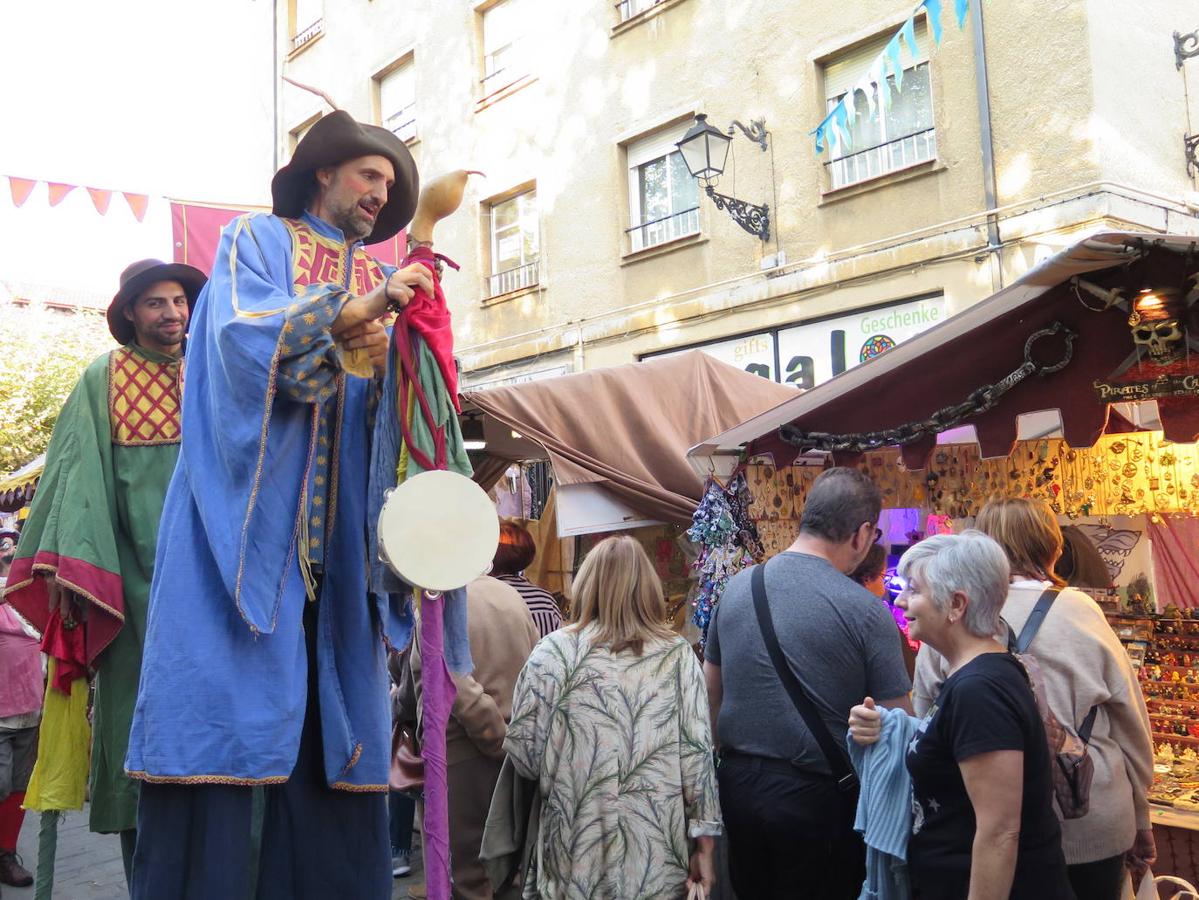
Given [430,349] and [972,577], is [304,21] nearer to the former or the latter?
[430,349]

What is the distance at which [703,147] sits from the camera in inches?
401

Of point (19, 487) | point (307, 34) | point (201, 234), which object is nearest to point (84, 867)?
point (201, 234)

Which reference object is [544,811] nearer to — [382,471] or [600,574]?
[600,574]

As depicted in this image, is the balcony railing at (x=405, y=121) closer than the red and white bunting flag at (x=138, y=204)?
No

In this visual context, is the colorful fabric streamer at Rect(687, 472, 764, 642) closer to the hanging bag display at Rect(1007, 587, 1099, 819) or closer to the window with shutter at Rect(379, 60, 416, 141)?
the hanging bag display at Rect(1007, 587, 1099, 819)

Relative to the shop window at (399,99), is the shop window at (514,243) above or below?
below

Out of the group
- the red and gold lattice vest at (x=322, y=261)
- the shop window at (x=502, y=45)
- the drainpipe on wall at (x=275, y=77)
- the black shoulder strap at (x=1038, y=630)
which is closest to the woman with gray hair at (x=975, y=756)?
the black shoulder strap at (x=1038, y=630)

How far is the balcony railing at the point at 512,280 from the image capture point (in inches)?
550

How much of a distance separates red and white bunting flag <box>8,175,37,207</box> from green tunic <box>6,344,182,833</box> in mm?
9679

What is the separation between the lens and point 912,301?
9.61 metres

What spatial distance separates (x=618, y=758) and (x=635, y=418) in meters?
3.04

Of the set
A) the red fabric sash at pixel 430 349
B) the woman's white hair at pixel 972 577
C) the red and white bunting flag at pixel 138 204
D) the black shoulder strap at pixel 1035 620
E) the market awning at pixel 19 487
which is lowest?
the black shoulder strap at pixel 1035 620

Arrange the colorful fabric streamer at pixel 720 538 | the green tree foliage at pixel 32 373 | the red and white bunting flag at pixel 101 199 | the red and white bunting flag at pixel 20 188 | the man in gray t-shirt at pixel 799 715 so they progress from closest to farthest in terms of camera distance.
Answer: the man in gray t-shirt at pixel 799 715 < the colorful fabric streamer at pixel 720 538 < the red and white bunting flag at pixel 20 188 < the red and white bunting flag at pixel 101 199 < the green tree foliage at pixel 32 373

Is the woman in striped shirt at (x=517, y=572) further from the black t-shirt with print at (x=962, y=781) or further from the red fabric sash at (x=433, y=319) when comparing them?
the red fabric sash at (x=433, y=319)
